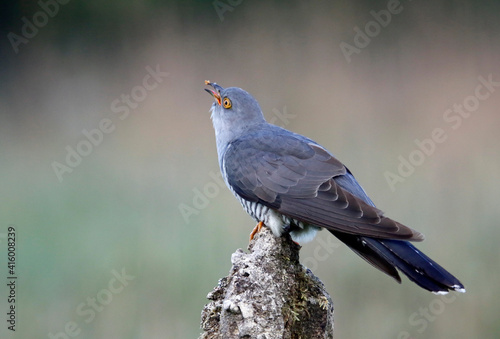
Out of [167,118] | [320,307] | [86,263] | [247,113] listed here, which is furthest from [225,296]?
[167,118]

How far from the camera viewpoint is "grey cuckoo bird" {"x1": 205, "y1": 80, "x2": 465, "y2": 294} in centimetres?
251

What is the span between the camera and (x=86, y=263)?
4273mm

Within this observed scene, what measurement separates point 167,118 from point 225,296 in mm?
3662

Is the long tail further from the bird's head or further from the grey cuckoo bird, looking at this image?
the bird's head

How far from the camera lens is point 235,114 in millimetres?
3480

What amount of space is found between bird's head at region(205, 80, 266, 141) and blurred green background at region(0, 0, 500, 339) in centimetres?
105

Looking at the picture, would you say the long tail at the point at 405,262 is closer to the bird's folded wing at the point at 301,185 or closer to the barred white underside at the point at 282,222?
the bird's folded wing at the point at 301,185

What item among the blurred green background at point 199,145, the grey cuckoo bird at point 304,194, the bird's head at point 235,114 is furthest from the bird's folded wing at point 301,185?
the blurred green background at point 199,145

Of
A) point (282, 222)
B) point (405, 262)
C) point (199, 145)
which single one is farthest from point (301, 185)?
point (199, 145)

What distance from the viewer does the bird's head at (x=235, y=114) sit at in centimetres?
345

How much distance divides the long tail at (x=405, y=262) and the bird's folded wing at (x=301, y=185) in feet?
0.17

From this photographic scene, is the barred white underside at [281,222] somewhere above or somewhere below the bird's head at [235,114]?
below

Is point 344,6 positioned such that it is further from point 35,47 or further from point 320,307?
point 320,307

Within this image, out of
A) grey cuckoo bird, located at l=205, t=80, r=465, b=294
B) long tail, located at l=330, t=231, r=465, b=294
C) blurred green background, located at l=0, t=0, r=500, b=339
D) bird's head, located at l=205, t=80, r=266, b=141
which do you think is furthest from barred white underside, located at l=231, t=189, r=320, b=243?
blurred green background, located at l=0, t=0, r=500, b=339
